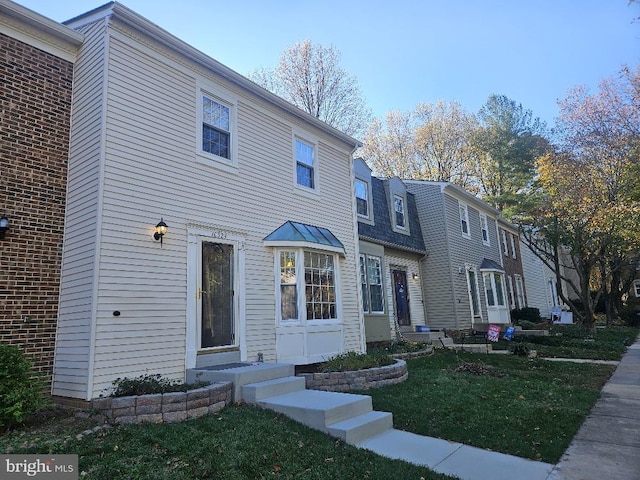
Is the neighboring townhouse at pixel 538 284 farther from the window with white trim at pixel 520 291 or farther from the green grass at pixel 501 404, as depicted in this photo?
the green grass at pixel 501 404

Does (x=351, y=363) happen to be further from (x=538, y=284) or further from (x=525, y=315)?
(x=538, y=284)

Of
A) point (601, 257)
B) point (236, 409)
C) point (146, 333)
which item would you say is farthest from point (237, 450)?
point (601, 257)

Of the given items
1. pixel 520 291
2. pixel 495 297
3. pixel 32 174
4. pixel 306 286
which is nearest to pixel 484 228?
pixel 495 297

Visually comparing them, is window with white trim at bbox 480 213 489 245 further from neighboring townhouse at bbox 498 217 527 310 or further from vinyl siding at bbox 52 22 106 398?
vinyl siding at bbox 52 22 106 398

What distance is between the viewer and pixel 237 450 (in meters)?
4.18

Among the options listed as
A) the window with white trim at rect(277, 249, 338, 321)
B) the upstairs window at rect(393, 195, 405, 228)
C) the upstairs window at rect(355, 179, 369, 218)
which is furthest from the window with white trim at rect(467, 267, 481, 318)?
the window with white trim at rect(277, 249, 338, 321)

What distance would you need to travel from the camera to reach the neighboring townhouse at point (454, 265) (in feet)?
54.7

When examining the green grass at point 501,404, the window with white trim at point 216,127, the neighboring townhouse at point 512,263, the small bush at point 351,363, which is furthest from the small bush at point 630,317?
the window with white trim at point 216,127

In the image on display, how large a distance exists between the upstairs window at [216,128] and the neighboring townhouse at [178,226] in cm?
3

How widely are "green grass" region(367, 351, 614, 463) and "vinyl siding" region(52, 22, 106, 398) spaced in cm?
436

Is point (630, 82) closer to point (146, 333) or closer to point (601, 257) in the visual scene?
point (601, 257)

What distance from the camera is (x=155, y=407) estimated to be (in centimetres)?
505

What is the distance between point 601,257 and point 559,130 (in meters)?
5.77

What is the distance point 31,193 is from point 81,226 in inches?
36.0
